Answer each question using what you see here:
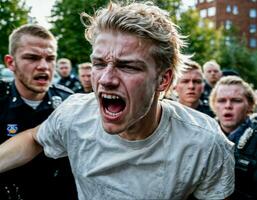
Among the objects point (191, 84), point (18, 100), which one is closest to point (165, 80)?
point (18, 100)

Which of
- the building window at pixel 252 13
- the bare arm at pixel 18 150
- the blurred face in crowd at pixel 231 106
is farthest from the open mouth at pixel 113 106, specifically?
the building window at pixel 252 13

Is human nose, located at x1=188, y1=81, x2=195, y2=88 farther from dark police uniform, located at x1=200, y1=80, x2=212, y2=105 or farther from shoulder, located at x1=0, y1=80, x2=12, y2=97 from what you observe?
shoulder, located at x1=0, y1=80, x2=12, y2=97

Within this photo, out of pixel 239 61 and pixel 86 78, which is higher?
pixel 86 78

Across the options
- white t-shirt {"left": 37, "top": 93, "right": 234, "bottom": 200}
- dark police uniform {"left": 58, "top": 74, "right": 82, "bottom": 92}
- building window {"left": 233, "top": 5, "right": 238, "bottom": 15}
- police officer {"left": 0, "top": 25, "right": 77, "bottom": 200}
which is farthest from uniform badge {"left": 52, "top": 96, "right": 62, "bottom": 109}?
building window {"left": 233, "top": 5, "right": 238, "bottom": 15}

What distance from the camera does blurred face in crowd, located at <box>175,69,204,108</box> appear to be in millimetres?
4770

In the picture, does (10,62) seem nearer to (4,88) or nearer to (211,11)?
(4,88)

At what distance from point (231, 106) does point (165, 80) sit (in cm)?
175

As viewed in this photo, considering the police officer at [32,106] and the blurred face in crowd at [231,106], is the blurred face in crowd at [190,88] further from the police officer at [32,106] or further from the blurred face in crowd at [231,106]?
the police officer at [32,106]

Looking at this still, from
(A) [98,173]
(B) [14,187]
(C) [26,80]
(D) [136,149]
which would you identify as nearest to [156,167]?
(D) [136,149]

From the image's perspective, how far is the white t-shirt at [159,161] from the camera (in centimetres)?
212

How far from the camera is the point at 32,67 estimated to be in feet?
10.7

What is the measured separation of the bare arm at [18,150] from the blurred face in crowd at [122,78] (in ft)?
2.17

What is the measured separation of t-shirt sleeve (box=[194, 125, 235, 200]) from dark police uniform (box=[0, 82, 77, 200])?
1.23m

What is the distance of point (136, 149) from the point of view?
85.7 inches
